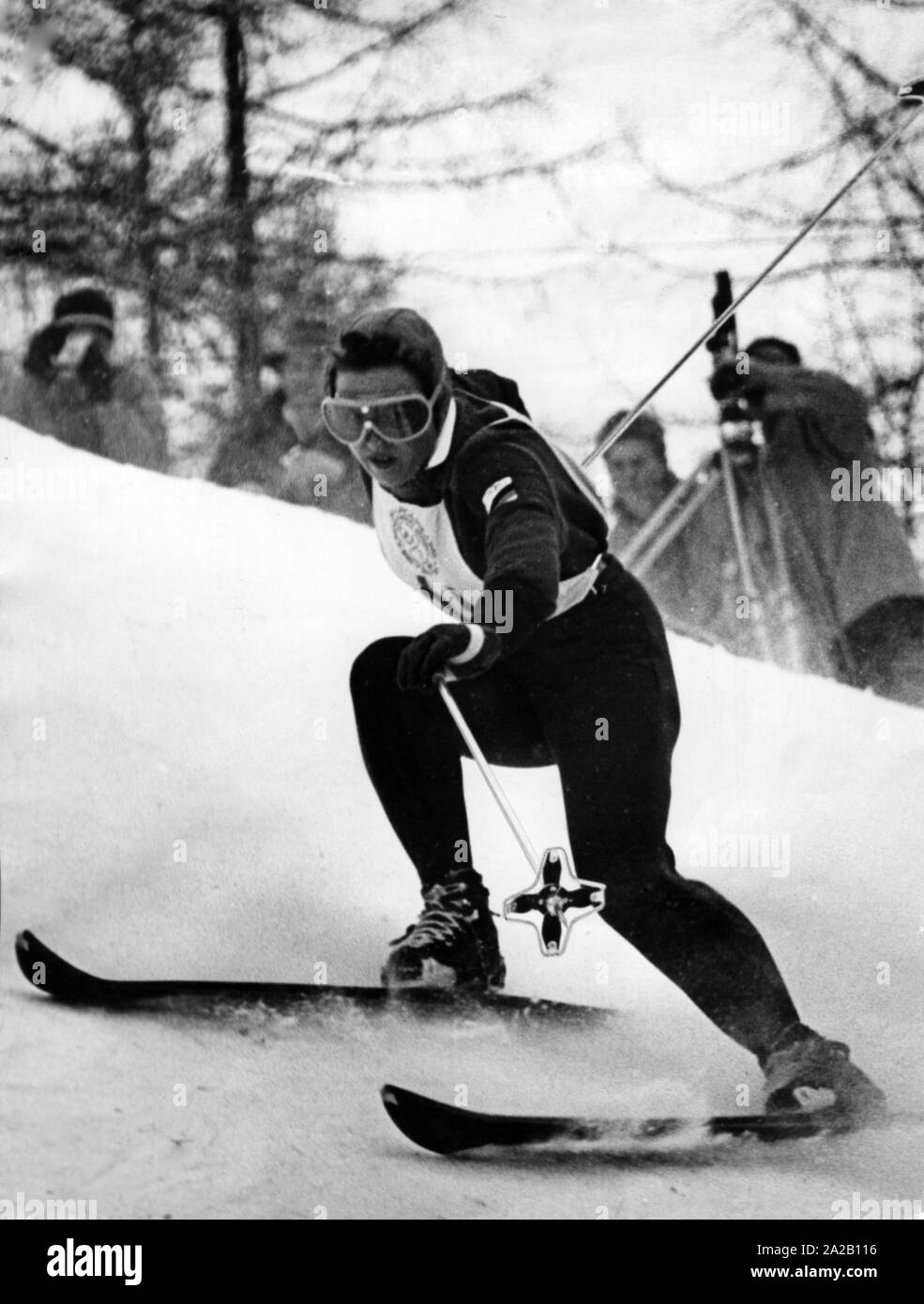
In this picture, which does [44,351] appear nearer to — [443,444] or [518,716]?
[443,444]

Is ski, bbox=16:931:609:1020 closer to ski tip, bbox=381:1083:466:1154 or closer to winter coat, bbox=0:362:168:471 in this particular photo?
ski tip, bbox=381:1083:466:1154

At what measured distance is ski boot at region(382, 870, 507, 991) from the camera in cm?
441

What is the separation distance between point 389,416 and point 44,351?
38.3 inches

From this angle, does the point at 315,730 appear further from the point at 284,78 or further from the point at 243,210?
the point at 284,78

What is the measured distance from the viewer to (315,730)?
178 inches

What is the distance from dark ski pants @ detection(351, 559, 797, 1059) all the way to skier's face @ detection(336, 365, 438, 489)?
0.44m

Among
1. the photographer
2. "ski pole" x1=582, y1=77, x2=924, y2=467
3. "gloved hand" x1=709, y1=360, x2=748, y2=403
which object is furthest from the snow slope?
"gloved hand" x1=709, y1=360, x2=748, y2=403

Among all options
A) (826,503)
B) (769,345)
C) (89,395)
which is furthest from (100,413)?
(826,503)

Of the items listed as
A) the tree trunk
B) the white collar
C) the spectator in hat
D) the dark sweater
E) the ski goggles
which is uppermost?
the tree trunk

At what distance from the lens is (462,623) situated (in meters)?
4.25

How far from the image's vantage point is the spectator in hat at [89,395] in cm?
462

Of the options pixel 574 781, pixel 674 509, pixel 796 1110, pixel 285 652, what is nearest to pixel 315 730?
pixel 285 652

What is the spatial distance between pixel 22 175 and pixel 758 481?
6.72ft

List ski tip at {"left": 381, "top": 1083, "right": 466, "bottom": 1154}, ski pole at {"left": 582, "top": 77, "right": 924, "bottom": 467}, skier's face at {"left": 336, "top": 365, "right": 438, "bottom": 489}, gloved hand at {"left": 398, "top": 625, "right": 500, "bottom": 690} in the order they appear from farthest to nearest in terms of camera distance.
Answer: ski pole at {"left": 582, "top": 77, "right": 924, "bottom": 467} → skier's face at {"left": 336, "top": 365, "right": 438, "bottom": 489} → ski tip at {"left": 381, "top": 1083, "right": 466, "bottom": 1154} → gloved hand at {"left": 398, "top": 625, "right": 500, "bottom": 690}
